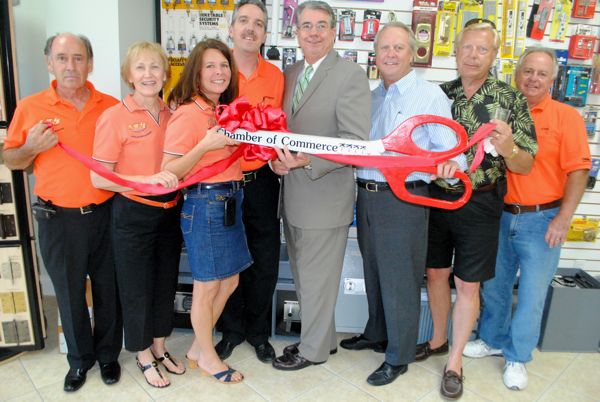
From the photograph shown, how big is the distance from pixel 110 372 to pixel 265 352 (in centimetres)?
88

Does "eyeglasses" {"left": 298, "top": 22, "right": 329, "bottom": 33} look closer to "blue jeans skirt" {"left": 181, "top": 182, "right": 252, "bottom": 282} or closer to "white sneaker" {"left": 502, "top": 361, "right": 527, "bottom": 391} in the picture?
"blue jeans skirt" {"left": 181, "top": 182, "right": 252, "bottom": 282}

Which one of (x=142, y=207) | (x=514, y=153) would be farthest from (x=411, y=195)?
(x=142, y=207)

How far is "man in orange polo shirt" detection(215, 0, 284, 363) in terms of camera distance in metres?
2.36

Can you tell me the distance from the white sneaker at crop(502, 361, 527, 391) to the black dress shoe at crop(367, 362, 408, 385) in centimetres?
62

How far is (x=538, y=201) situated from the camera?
245 cm

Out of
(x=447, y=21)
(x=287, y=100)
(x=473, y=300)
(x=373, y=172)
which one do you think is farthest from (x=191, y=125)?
(x=447, y=21)

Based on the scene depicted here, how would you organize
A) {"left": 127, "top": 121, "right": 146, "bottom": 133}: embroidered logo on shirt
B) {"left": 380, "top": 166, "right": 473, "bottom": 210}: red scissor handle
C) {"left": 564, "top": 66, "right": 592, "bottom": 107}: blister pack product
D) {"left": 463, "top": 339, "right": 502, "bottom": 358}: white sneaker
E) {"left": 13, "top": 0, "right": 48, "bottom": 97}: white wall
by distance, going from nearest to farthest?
1. {"left": 380, "top": 166, "right": 473, "bottom": 210}: red scissor handle
2. {"left": 127, "top": 121, "right": 146, "bottom": 133}: embroidered logo on shirt
3. {"left": 463, "top": 339, "right": 502, "bottom": 358}: white sneaker
4. {"left": 13, "top": 0, "right": 48, "bottom": 97}: white wall
5. {"left": 564, "top": 66, "right": 592, "bottom": 107}: blister pack product

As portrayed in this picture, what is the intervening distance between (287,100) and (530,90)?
1318mm

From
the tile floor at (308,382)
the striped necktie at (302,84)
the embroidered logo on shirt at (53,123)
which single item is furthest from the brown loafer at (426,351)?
the embroidered logo on shirt at (53,123)

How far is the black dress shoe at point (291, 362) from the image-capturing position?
103 inches

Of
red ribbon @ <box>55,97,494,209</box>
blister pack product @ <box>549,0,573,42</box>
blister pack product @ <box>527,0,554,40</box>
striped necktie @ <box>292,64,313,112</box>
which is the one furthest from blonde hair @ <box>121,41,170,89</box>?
blister pack product @ <box>549,0,573,42</box>

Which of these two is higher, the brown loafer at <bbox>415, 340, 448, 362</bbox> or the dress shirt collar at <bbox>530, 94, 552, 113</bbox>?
the dress shirt collar at <bbox>530, 94, 552, 113</bbox>

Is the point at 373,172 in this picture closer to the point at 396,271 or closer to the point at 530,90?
the point at 396,271

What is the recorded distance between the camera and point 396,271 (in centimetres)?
233
